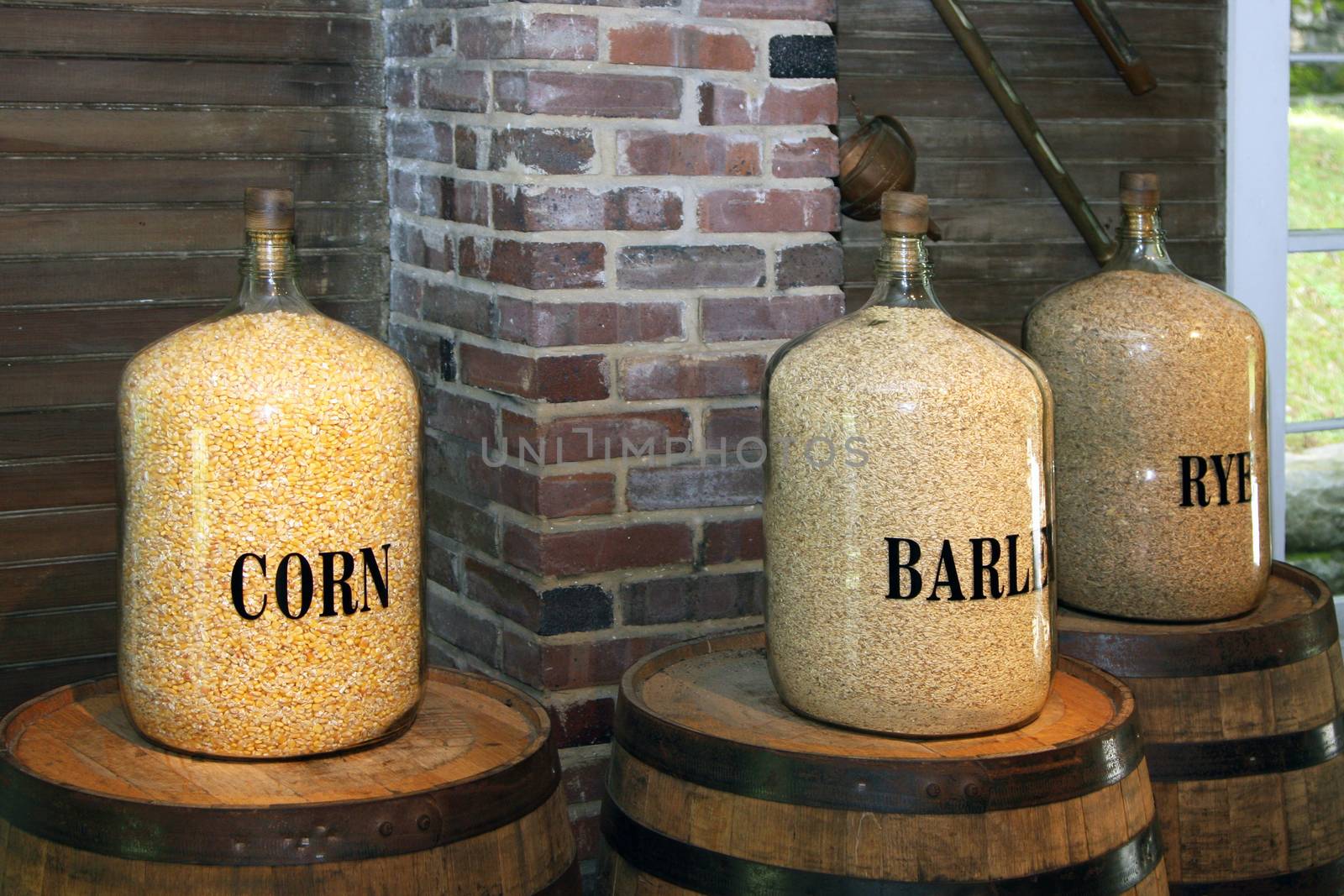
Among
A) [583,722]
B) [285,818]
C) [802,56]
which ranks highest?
[802,56]

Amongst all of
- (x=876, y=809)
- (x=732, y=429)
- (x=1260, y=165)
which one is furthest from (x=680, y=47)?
(x=1260, y=165)

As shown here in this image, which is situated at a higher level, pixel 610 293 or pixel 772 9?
pixel 772 9

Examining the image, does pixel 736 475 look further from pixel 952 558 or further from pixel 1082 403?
pixel 952 558

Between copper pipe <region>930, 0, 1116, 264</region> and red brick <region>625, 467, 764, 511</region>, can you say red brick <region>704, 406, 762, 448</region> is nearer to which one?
red brick <region>625, 467, 764, 511</region>

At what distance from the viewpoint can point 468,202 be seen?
1934 mm

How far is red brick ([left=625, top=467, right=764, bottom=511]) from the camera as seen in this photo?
1.91 m

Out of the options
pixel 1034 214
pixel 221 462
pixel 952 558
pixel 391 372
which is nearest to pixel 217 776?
pixel 221 462

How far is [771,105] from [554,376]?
42 centimetres

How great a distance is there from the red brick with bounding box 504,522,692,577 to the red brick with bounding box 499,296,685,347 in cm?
22

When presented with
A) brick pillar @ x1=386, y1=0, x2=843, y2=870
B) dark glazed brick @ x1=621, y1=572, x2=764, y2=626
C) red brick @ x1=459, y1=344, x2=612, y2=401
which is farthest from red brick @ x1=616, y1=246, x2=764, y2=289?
dark glazed brick @ x1=621, y1=572, x2=764, y2=626

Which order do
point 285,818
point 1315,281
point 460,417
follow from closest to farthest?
point 285,818 → point 460,417 → point 1315,281

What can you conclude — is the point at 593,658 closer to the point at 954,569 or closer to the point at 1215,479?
the point at 954,569

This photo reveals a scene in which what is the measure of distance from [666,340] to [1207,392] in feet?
1.99

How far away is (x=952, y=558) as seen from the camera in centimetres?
140
